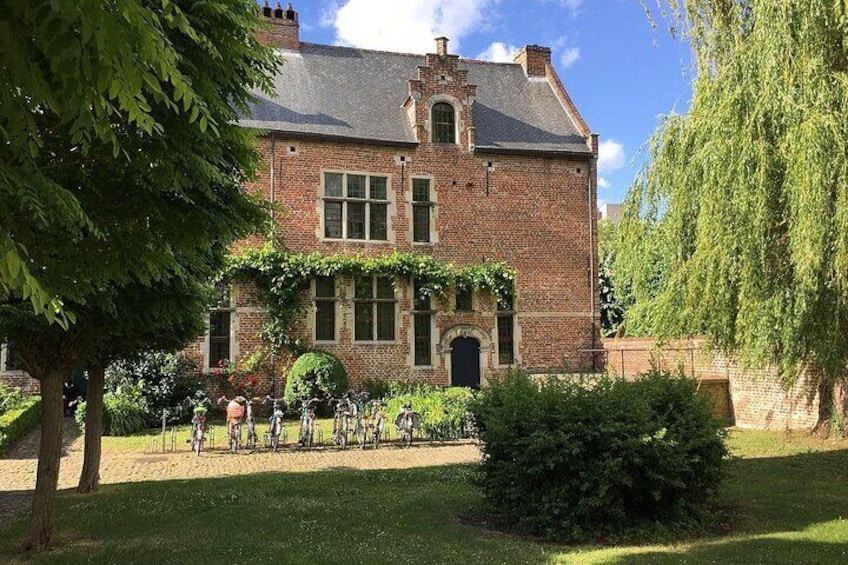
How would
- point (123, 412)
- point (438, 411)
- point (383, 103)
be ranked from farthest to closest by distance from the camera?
1. point (383, 103)
2. point (123, 412)
3. point (438, 411)

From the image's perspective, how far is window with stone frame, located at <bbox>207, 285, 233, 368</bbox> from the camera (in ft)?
61.6

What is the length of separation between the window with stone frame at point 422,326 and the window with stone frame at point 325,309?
2276 mm

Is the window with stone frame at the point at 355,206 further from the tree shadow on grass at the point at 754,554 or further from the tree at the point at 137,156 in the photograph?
the tree shadow on grass at the point at 754,554

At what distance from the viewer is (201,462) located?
12.1 metres

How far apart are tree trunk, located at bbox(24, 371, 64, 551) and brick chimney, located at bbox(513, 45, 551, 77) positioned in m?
20.1

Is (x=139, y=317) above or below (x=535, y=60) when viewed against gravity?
below

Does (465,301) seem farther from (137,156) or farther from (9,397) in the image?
(137,156)

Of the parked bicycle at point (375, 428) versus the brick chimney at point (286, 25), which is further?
the brick chimney at point (286, 25)

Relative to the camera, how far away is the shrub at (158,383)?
16672 millimetres

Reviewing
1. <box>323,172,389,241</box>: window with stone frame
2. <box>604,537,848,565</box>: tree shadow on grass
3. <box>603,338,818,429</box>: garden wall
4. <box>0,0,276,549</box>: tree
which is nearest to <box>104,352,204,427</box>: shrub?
<box>323,172,389,241</box>: window with stone frame

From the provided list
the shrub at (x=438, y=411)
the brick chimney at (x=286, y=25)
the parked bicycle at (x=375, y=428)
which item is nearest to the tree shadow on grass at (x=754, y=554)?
the shrub at (x=438, y=411)

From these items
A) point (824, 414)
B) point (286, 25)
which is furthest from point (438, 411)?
point (286, 25)

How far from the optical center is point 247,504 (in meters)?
8.36

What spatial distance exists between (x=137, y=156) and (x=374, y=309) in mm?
15864
